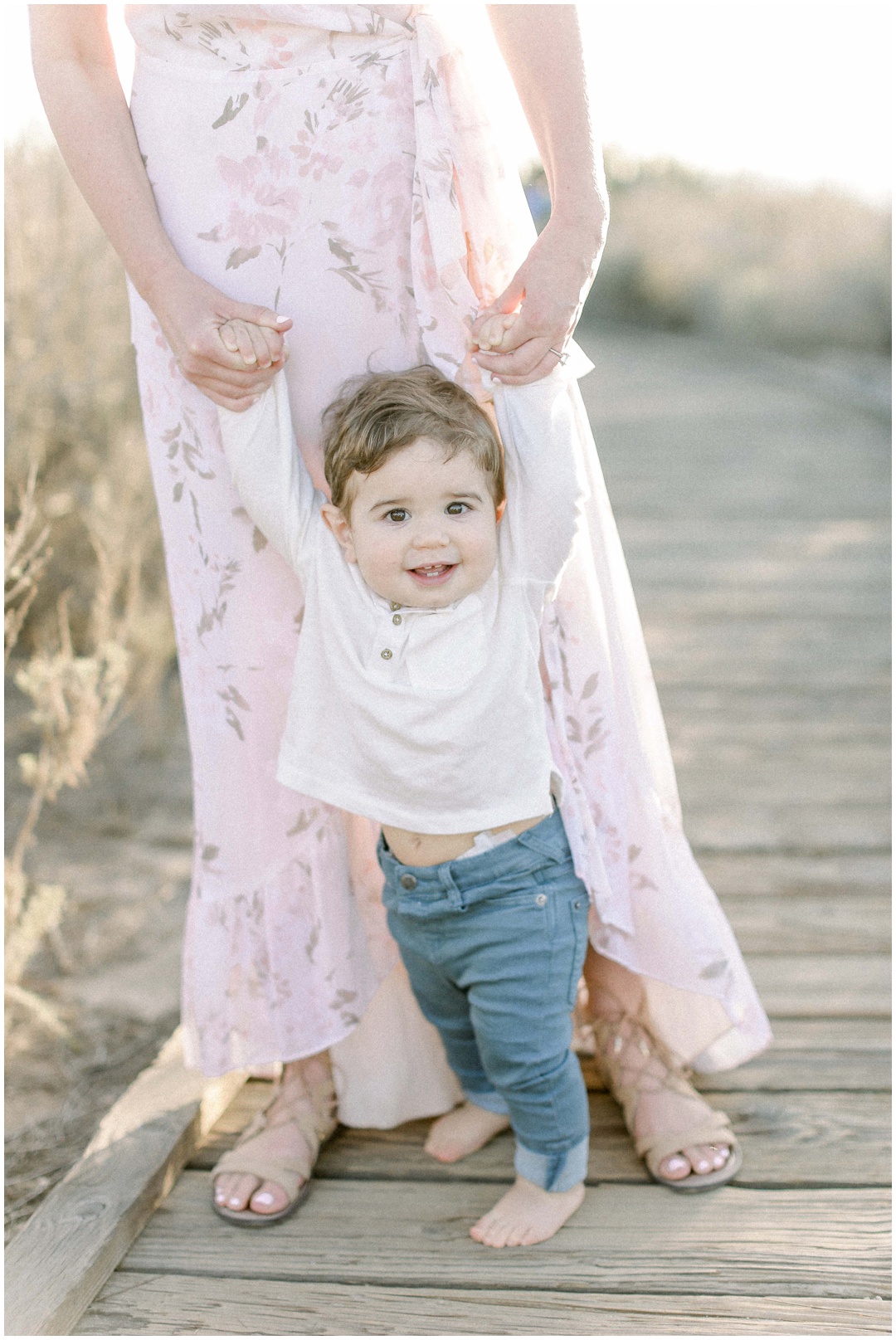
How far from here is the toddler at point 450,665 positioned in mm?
1313

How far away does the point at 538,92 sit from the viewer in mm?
1309

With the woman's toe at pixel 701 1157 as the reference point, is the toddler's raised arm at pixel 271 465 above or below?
above

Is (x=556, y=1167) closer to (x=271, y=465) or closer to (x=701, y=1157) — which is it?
(x=701, y=1157)

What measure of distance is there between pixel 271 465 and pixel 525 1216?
3.11ft

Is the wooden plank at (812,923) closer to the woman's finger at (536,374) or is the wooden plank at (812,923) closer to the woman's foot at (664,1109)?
the woman's foot at (664,1109)

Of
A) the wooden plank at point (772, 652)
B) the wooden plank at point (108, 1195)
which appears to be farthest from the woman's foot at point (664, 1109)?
the wooden plank at point (772, 652)

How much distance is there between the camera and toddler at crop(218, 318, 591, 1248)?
4.31ft

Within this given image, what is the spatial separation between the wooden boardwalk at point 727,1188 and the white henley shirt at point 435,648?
0.55m

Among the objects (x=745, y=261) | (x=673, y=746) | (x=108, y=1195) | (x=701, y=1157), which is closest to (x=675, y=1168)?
(x=701, y=1157)

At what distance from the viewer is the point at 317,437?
143 centimetres

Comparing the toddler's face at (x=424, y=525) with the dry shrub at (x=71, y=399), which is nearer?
the toddler's face at (x=424, y=525)

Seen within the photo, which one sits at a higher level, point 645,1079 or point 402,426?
point 402,426

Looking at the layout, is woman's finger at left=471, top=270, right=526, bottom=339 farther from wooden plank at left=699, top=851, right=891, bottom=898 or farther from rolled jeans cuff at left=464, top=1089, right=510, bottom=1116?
wooden plank at left=699, top=851, right=891, bottom=898

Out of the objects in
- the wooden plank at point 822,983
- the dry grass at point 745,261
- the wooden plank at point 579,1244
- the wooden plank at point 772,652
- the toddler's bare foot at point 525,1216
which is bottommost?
the wooden plank at point 579,1244
